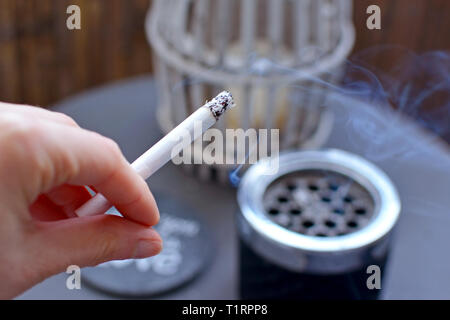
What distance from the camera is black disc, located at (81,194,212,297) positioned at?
597 mm

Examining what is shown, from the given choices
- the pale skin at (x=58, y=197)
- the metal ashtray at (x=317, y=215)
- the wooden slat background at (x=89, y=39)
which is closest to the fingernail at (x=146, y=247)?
the pale skin at (x=58, y=197)

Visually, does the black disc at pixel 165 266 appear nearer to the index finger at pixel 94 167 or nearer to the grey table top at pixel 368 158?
the grey table top at pixel 368 158

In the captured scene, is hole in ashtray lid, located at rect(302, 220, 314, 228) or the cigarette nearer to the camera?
the cigarette

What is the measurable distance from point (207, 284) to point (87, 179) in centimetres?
33

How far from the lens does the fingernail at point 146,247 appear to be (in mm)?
372

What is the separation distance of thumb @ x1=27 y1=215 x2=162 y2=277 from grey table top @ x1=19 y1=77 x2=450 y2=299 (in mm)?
240

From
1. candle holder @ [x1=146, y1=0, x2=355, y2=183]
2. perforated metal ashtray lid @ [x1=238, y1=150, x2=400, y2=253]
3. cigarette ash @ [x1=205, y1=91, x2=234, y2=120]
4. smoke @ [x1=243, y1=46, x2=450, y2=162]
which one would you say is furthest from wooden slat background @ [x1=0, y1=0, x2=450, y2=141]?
cigarette ash @ [x1=205, y1=91, x2=234, y2=120]

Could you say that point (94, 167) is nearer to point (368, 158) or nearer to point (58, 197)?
point (58, 197)

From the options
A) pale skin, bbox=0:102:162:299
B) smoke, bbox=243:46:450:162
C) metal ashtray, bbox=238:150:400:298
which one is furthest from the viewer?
smoke, bbox=243:46:450:162

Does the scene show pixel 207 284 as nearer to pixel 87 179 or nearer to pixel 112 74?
pixel 87 179

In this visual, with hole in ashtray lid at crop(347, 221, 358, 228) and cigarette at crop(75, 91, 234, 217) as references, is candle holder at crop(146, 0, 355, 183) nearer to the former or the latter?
hole in ashtray lid at crop(347, 221, 358, 228)

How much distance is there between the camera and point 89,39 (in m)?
1.39
